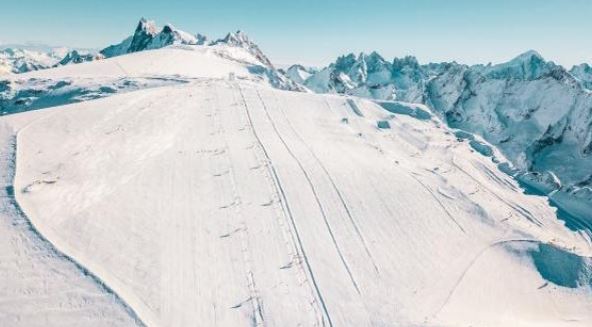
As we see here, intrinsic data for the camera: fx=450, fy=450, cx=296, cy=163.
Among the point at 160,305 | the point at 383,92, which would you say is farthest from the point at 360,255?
the point at 383,92

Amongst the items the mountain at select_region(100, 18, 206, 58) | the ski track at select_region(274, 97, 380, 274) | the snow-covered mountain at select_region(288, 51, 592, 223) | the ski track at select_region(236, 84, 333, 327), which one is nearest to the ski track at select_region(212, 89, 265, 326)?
the ski track at select_region(236, 84, 333, 327)

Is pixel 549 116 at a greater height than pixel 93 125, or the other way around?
pixel 93 125

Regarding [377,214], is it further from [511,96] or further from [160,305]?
[511,96]

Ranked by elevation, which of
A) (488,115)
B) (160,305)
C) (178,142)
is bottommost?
(488,115)

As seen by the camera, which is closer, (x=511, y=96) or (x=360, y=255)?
(x=360, y=255)

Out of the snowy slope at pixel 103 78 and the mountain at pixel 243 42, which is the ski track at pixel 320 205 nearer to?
the snowy slope at pixel 103 78

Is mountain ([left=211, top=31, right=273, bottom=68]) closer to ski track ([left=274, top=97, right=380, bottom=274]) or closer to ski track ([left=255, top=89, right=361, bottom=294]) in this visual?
ski track ([left=255, top=89, right=361, bottom=294])

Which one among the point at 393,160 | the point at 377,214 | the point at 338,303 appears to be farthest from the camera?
the point at 393,160
